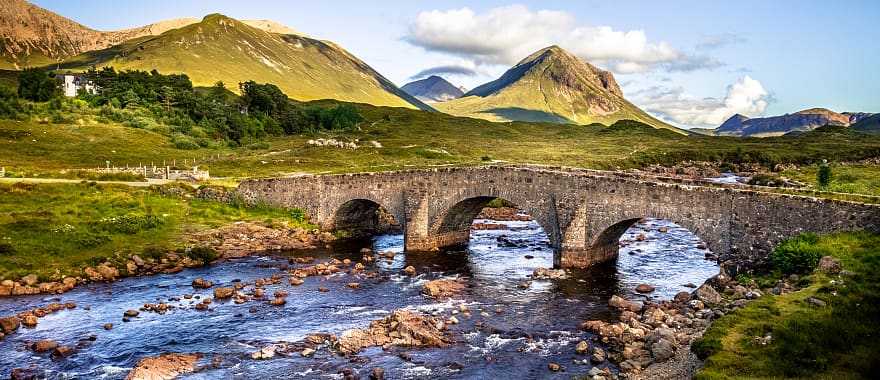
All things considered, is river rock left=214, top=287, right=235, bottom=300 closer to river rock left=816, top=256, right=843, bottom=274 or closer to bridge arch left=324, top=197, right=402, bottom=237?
bridge arch left=324, top=197, right=402, bottom=237

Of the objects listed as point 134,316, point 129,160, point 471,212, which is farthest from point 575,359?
point 129,160

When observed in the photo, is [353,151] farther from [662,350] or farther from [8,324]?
[662,350]

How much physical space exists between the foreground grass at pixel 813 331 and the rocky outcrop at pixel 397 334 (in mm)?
13511

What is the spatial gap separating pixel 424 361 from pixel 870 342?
61.8 ft

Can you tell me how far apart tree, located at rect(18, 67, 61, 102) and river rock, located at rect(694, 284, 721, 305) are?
12473cm

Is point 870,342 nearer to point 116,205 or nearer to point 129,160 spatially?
point 116,205

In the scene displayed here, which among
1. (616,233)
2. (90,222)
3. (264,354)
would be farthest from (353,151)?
(264,354)

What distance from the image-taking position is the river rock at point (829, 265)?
31062 millimetres

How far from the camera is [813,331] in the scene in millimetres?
25375

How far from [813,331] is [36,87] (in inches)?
5343

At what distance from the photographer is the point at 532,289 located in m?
43.8

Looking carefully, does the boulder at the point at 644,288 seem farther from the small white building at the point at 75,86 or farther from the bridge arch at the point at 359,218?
the small white building at the point at 75,86

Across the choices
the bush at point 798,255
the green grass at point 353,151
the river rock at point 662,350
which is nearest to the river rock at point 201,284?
the green grass at point 353,151

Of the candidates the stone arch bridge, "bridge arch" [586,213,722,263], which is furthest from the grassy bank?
"bridge arch" [586,213,722,263]
